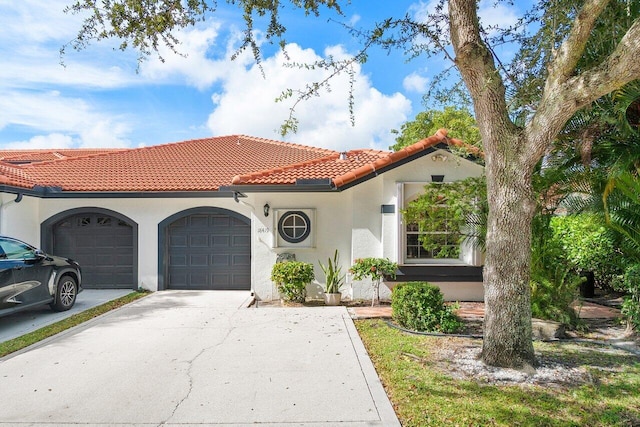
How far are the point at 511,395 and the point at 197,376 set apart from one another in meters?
3.87

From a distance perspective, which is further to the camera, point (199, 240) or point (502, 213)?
point (199, 240)

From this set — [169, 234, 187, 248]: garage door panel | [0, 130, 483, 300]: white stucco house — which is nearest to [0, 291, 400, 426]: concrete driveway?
[0, 130, 483, 300]: white stucco house

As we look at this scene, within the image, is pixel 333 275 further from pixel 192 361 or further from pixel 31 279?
pixel 31 279

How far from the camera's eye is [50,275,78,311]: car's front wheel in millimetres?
8844

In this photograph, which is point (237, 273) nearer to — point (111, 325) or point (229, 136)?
point (111, 325)

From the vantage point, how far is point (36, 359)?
19.2ft

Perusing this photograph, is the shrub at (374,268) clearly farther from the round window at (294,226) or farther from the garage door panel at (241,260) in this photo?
the garage door panel at (241,260)

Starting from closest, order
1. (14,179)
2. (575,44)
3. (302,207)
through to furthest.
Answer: (575,44)
(302,207)
(14,179)

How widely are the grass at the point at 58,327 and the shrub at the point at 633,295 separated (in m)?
10.3

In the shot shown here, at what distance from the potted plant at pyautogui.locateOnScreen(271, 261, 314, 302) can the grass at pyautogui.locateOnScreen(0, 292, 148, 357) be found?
4004 millimetres

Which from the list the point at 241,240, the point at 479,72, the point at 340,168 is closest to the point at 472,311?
the point at 340,168

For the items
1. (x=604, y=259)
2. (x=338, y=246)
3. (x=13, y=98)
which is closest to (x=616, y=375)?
(x=604, y=259)

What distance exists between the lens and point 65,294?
9.12 m

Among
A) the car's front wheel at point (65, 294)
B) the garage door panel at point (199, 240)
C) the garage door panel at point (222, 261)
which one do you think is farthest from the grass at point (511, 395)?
the garage door panel at point (199, 240)
